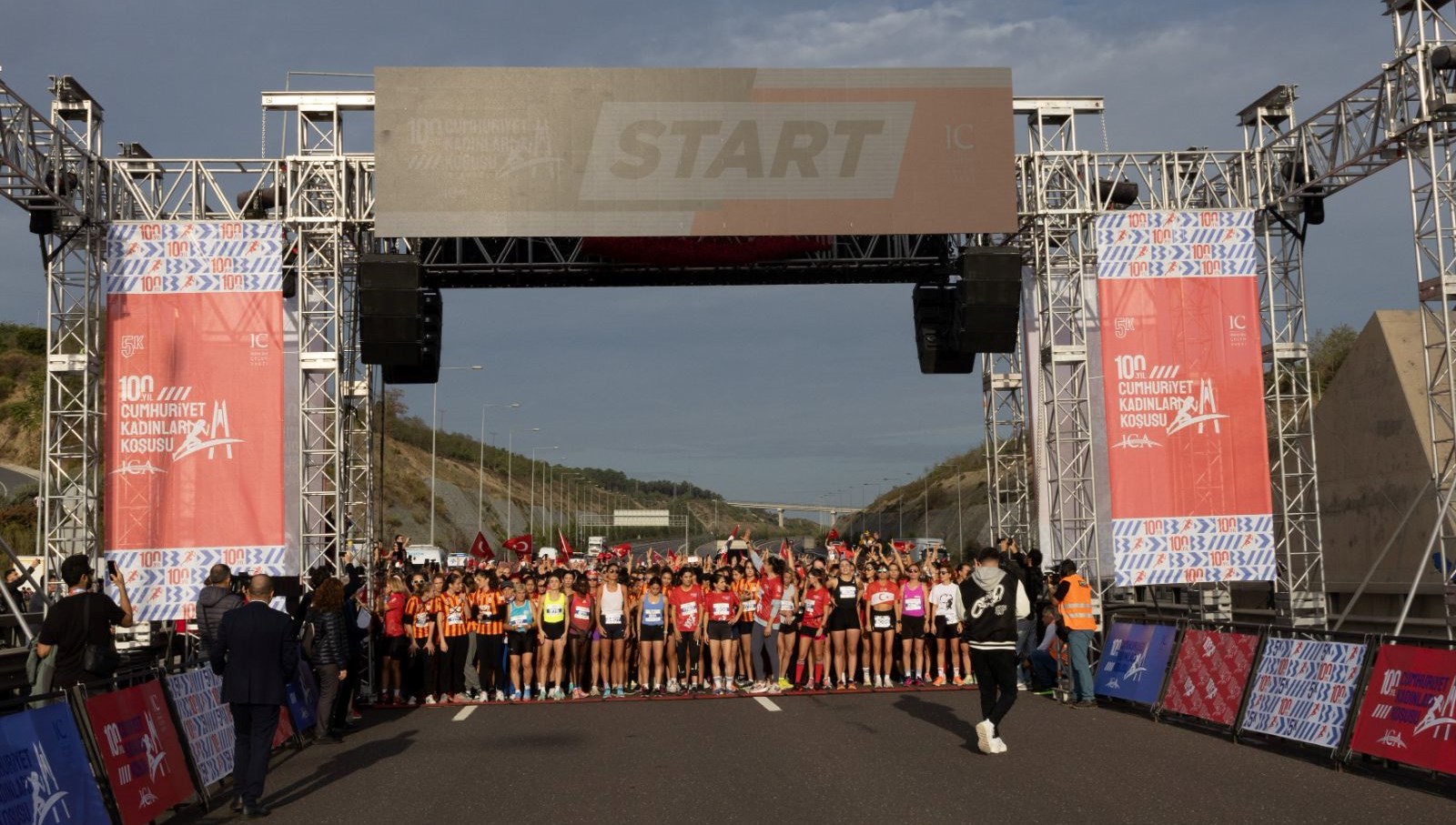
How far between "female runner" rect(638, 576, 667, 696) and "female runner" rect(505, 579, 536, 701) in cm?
151

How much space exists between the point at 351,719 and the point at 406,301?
703cm

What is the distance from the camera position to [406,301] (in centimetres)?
2027

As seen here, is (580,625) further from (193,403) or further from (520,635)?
(193,403)

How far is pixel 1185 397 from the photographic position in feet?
69.3

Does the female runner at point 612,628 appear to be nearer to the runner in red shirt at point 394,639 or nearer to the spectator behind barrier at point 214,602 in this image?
the runner in red shirt at point 394,639

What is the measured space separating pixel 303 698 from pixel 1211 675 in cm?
940

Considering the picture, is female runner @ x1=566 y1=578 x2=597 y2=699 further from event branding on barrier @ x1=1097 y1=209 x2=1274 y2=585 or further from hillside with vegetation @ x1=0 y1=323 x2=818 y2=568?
hillside with vegetation @ x1=0 y1=323 x2=818 y2=568

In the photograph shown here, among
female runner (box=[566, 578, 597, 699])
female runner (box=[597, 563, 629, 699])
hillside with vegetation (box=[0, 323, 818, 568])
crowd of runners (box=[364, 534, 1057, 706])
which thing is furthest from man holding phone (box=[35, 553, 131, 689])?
hillside with vegetation (box=[0, 323, 818, 568])

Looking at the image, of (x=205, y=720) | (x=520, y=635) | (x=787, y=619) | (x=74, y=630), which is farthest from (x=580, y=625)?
(x=74, y=630)

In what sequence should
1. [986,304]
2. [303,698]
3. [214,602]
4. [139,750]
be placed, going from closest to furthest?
[139,750] → [214,602] → [303,698] → [986,304]

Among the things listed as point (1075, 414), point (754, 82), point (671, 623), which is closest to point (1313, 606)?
point (1075, 414)

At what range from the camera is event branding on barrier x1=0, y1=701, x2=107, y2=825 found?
7.66 meters

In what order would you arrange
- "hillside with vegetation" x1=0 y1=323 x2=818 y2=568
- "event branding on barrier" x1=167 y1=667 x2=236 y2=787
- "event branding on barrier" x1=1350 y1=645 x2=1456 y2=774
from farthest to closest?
1. "hillside with vegetation" x1=0 y1=323 x2=818 y2=568
2. "event branding on barrier" x1=167 y1=667 x2=236 y2=787
3. "event branding on barrier" x1=1350 y1=645 x2=1456 y2=774

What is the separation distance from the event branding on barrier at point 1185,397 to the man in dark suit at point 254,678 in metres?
14.0
